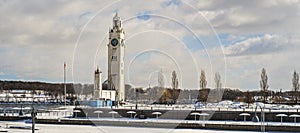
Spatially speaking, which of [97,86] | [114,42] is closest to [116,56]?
[114,42]

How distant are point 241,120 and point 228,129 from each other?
8.11 m

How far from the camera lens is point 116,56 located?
77.0m

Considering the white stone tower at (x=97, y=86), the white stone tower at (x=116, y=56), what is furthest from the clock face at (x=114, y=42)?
the white stone tower at (x=97, y=86)

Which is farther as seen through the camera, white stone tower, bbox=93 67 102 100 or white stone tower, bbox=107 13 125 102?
white stone tower, bbox=107 13 125 102

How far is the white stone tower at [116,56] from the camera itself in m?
75.0

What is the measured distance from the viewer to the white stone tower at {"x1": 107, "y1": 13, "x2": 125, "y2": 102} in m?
75.0

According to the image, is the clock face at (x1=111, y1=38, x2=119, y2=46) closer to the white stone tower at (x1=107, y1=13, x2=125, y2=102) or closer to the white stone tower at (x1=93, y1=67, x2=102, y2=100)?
the white stone tower at (x1=107, y1=13, x2=125, y2=102)

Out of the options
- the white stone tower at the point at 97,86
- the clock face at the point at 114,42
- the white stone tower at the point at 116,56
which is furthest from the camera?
the clock face at the point at 114,42

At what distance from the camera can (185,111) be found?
43.8m

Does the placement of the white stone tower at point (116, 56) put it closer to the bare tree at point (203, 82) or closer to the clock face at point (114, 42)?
the clock face at point (114, 42)

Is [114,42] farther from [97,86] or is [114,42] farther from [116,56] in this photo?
[97,86]

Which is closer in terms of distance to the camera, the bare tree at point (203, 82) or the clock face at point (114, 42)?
the bare tree at point (203, 82)

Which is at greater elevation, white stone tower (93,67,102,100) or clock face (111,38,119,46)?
clock face (111,38,119,46)

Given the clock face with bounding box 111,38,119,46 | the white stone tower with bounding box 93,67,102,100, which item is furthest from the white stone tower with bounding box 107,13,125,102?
the white stone tower with bounding box 93,67,102,100
